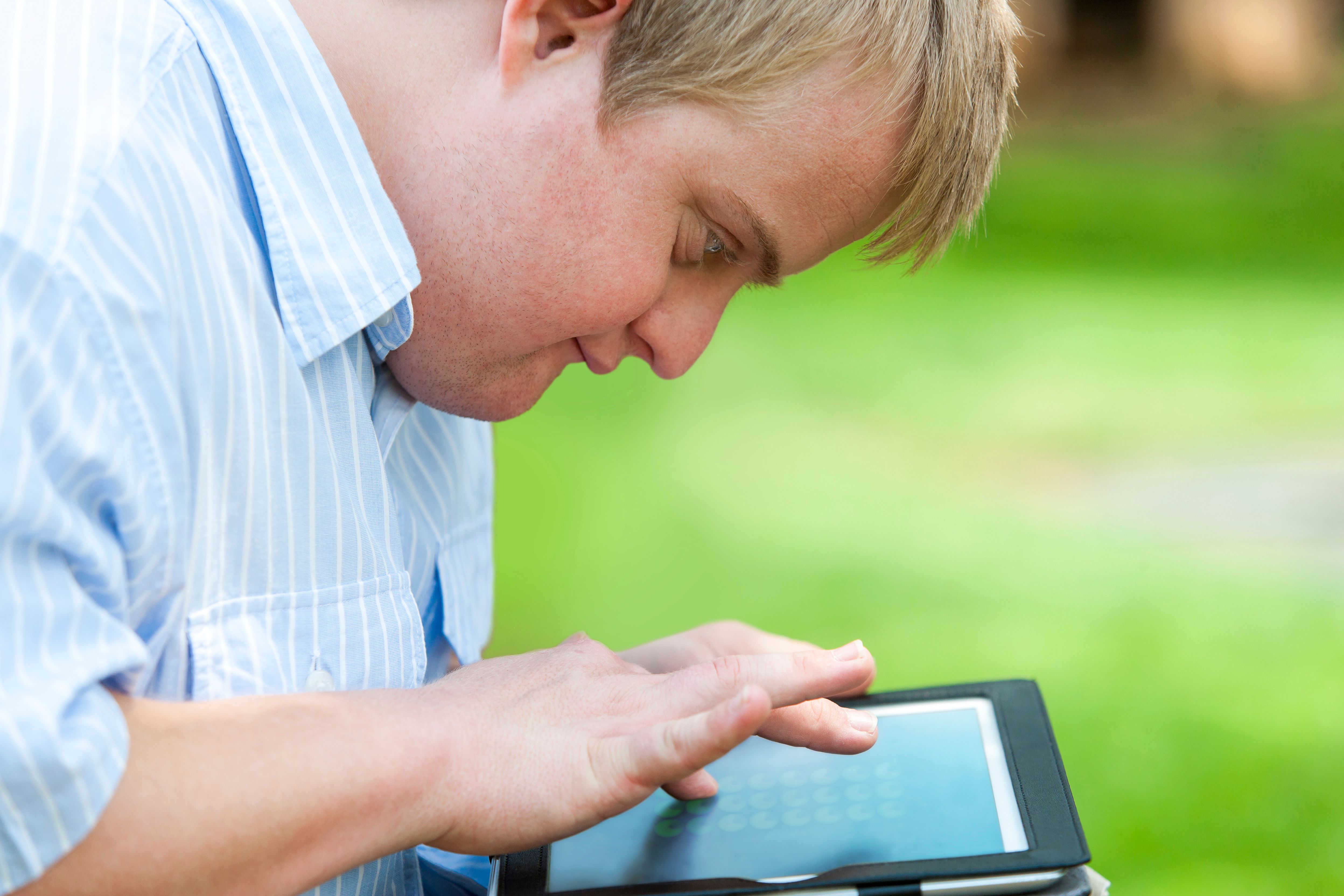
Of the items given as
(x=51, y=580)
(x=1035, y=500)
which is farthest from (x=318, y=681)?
(x=1035, y=500)

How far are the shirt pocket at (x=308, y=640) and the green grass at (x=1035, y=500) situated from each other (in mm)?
744

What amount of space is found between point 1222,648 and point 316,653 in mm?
2539

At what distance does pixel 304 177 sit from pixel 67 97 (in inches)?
8.0

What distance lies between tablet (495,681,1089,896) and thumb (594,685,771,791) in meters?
0.11

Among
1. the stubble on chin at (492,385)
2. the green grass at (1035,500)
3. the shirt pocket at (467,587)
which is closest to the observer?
the stubble on chin at (492,385)

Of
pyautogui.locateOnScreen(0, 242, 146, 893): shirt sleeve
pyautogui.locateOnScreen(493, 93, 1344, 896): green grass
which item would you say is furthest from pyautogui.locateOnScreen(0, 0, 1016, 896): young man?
pyautogui.locateOnScreen(493, 93, 1344, 896): green grass

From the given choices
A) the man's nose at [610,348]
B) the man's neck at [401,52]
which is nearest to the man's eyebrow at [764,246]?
the man's nose at [610,348]

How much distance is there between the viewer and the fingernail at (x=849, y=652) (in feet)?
2.66

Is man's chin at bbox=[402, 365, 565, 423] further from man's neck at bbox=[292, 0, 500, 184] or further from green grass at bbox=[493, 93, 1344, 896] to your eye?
green grass at bbox=[493, 93, 1344, 896]

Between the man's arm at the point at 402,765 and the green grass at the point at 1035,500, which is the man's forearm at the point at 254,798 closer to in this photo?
the man's arm at the point at 402,765

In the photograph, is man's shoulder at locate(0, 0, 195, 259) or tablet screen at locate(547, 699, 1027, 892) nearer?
man's shoulder at locate(0, 0, 195, 259)

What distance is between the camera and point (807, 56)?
36.6 inches

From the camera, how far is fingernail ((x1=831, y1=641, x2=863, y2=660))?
0.81m

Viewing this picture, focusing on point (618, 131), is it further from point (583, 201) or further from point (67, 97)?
point (67, 97)
